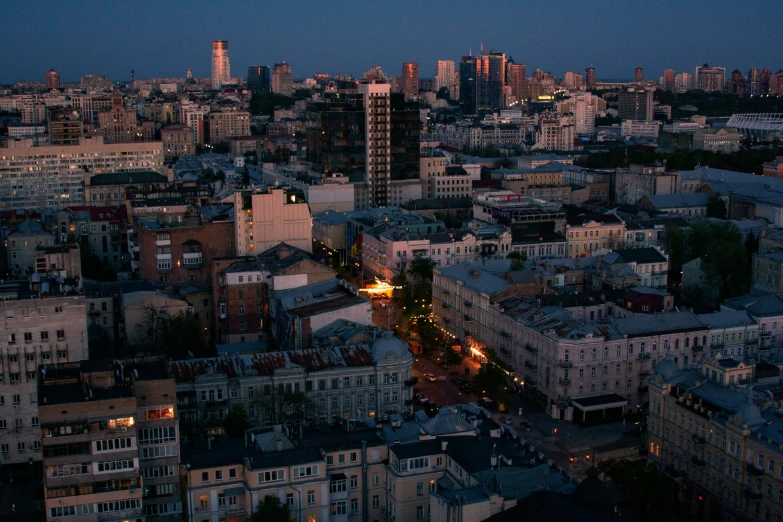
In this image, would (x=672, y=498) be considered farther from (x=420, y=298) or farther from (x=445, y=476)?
(x=420, y=298)

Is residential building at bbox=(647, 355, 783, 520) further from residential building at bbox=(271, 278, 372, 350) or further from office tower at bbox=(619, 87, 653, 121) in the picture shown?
office tower at bbox=(619, 87, 653, 121)

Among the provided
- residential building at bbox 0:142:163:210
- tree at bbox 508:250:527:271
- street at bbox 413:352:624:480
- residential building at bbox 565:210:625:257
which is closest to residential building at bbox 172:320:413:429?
street at bbox 413:352:624:480

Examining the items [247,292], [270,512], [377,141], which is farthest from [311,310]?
[377,141]

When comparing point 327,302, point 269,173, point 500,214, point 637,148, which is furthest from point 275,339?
point 637,148

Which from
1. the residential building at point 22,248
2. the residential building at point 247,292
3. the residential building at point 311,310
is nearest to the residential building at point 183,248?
the residential building at point 247,292

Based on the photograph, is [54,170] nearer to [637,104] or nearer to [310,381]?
[310,381]

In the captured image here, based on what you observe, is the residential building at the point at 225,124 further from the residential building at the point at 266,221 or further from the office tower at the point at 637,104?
the residential building at the point at 266,221
